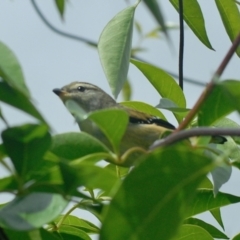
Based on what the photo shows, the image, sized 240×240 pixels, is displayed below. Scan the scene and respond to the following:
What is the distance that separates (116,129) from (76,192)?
0.53 ft

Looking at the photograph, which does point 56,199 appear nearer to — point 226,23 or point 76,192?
point 76,192

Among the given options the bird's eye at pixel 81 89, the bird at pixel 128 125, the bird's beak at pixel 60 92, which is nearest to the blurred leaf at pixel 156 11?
the bird at pixel 128 125

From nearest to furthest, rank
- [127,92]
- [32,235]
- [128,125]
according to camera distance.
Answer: [32,235], [127,92], [128,125]

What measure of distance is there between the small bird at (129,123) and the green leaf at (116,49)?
1.16 metres

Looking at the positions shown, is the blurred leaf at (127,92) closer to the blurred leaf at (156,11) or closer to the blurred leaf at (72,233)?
the blurred leaf at (72,233)

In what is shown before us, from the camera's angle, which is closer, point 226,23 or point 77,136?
point 77,136

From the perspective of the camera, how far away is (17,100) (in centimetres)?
108

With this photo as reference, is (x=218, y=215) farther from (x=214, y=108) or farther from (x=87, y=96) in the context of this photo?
(x=87, y=96)

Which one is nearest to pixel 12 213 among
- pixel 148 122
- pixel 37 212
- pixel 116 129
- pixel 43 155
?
pixel 37 212

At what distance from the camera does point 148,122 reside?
4.11 metres

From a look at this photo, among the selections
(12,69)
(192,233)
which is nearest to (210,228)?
(192,233)

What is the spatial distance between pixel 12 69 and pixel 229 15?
1.19m

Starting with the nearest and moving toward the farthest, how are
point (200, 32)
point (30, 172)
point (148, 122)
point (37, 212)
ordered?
point (37, 212) → point (30, 172) → point (200, 32) → point (148, 122)

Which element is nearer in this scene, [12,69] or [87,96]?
[12,69]
